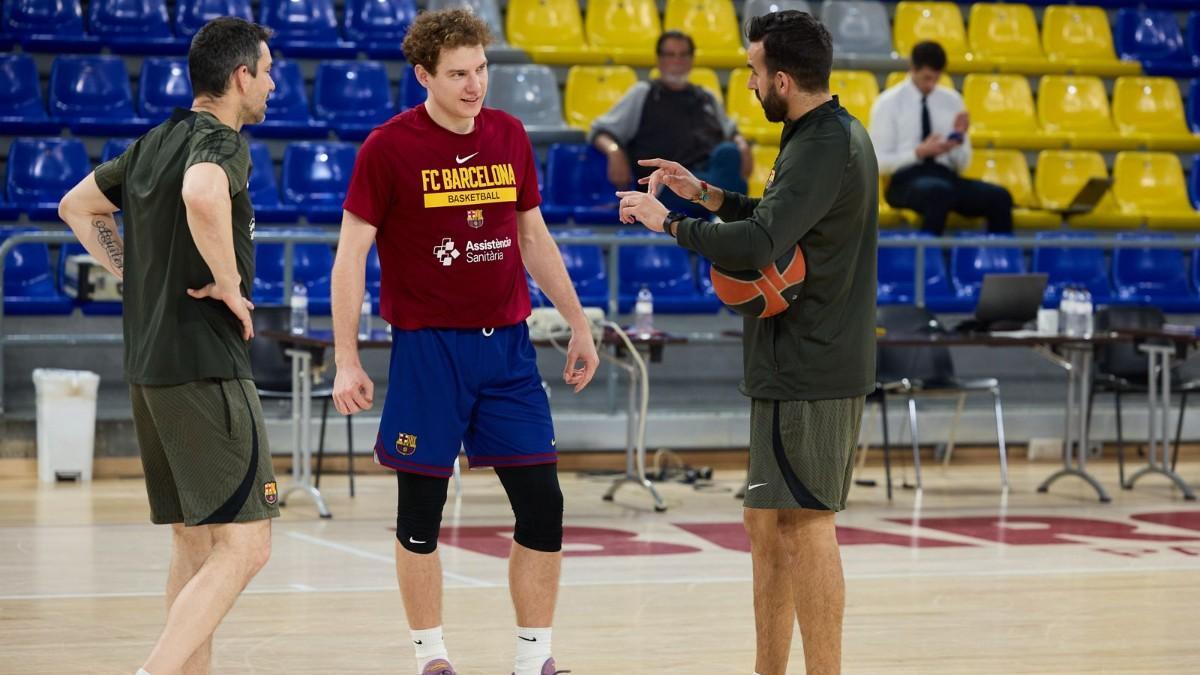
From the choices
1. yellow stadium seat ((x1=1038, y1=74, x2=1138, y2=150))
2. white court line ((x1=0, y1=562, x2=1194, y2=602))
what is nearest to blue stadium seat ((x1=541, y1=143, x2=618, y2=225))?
yellow stadium seat ((x1=1038, y1=74, x2=1138, y2=150))

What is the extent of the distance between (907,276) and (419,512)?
734 cm

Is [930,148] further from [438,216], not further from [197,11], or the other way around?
[438,216]

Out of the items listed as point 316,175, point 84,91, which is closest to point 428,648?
point 316,175

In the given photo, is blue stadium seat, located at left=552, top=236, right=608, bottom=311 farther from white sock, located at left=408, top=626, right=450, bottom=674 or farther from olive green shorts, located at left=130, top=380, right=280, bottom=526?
olive green shorts, located at left=130, top=380, right=280, bottom=526

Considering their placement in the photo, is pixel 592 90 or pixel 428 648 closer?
pixel 428 648

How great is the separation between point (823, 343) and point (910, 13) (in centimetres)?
947

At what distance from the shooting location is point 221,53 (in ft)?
12.6

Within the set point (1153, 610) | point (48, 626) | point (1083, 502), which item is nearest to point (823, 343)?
point (1153, 610)

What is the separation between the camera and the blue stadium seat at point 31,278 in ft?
32.2

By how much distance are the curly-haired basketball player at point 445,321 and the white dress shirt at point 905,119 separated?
23.0 ft

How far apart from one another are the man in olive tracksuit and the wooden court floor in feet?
→ 2.93

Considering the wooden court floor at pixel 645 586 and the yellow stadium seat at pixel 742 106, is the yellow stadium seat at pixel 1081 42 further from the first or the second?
the wooden court floor at pixel 645 586

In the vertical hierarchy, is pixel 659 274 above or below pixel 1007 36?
below

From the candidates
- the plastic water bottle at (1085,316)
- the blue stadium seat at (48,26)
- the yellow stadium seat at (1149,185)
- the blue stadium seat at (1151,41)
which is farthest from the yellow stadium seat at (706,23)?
the blue stadium seat at (48,26)
